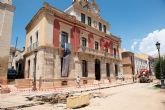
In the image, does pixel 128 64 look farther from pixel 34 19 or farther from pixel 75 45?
pixel 34 19

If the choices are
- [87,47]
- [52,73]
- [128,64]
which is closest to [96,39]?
[87,47]

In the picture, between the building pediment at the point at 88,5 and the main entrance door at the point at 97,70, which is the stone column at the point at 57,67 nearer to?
the main entrance door at the point at 97,70

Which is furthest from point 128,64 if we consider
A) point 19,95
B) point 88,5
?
point 19,95

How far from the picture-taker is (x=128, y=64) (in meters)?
41.7

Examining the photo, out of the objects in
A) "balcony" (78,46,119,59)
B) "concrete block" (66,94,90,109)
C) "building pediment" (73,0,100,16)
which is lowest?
"concrete block" (66,94,90,109)

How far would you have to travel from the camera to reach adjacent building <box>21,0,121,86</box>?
19484 millimetres

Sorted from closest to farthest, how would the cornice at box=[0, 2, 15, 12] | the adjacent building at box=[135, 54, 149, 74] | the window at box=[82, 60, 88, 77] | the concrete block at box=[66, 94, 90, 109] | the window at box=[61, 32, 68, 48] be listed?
the concrete block at box=[66, 94, 90, 109] → the cornice at box=[0, 2, 15, 12] → the window at box=[61, 32, 68, 48] → the window at box=[82, 60, 88, 77] → the adjacent building at box=[135, 54, 149, 74]

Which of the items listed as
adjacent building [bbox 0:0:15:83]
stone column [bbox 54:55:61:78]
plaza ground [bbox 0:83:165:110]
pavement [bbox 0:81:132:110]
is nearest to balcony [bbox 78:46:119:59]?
stone column [bbox 54:55:61:78]

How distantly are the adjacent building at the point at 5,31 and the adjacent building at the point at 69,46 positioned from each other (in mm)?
3231

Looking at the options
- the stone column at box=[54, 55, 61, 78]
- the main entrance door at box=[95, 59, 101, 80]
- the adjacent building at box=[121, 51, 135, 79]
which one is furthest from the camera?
the adjacent building at box=[121, 51, 135, 79]

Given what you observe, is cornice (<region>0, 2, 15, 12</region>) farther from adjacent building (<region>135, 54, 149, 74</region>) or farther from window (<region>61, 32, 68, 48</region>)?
adjacent building (<region>135, 54, 149, 74</region>)

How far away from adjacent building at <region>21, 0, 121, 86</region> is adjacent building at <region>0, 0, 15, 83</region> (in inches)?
127

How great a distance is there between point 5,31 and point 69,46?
8.15 meters

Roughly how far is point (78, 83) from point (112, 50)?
13.6 metres
